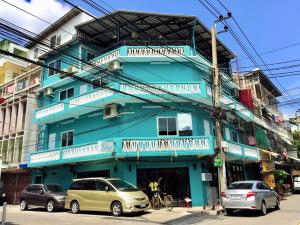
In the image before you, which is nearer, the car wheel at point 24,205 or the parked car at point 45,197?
the parked car at point 45,197

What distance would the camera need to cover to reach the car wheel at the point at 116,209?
1578cm

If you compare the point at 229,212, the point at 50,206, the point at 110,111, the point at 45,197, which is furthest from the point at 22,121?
the point at 229,212

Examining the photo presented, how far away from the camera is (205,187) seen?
2106 cm

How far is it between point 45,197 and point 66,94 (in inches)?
382

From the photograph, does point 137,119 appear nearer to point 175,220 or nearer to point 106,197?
point 106,197

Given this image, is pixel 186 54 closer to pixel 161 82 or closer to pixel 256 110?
pixel 161 82

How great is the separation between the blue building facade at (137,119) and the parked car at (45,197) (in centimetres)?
260

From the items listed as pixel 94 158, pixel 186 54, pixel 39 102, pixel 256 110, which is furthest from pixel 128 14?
pixel 256 110

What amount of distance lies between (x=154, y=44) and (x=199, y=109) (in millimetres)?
6043

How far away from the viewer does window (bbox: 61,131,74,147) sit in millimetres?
25122

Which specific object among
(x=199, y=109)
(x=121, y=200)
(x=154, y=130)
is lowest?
(x=121, y=200)

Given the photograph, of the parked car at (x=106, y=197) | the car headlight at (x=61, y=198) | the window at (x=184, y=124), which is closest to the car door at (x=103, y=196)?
the parked car at (x=106, y=197)

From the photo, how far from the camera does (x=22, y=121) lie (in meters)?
29.1

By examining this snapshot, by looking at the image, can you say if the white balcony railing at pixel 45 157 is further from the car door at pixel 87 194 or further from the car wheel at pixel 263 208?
the car wheel at pixel 263 208
